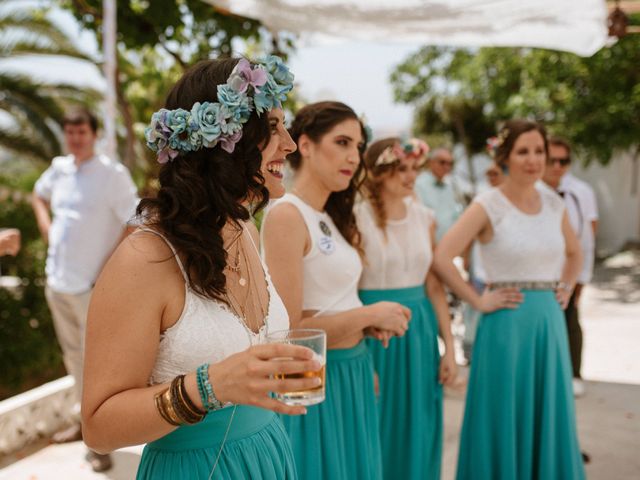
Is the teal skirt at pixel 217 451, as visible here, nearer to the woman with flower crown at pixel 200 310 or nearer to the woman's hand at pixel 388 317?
the woman with flower crown at pixel 200 310

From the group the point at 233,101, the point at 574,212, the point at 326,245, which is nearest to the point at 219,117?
the point at 233,101

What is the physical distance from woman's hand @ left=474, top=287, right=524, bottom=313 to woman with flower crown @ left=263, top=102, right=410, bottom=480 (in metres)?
1.10

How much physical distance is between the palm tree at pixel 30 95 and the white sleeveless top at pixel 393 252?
28.9 ft

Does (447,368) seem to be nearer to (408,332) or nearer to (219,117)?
(408,332)

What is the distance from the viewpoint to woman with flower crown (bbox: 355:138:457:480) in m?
3.66

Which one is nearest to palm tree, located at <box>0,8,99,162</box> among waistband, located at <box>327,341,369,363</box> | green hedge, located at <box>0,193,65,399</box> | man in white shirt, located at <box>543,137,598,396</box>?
green hedge, located at <box>0,193,65,399</box>

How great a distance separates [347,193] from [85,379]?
6.55 feet

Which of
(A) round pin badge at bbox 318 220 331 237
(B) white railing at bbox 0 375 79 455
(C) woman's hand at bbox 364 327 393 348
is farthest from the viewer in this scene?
(B) white railing at bbox 0 375 79 455

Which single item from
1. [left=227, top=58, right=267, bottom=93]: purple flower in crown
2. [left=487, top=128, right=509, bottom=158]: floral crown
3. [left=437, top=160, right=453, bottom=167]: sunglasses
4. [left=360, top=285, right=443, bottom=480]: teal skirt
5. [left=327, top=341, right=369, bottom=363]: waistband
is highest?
[left=227, top=58, right=267, bottom=93]: purple flower in crown

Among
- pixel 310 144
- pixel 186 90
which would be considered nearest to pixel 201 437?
pixel 186 90

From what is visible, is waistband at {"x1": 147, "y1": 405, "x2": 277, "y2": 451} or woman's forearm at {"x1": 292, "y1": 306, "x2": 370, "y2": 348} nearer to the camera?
waistband at {"x1": 147, "y1": 405, "x2": 277, "y2": 451}

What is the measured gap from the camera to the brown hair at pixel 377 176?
372 cm

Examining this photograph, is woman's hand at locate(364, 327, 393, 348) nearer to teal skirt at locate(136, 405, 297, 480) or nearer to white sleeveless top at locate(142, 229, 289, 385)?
teal skirt at locate(136, 405, 297, 480)

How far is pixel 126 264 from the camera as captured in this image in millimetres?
1555
